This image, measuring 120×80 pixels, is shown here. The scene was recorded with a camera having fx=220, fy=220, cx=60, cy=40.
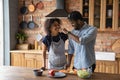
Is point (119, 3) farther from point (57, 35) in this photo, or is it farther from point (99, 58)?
point (57, 35)

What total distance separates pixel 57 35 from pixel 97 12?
1.97m

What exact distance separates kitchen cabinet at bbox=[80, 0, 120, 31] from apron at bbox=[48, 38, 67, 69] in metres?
1.89

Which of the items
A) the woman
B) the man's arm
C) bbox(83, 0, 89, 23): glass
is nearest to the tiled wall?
bbox(83, 0, 89, 23): glass

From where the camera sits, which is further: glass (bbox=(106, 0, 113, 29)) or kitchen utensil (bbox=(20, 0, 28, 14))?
kitchen utensil (bbox=(20, 0, 28, 14))

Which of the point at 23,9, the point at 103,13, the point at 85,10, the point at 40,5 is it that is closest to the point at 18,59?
the point at 23,9

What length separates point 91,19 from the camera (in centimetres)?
466

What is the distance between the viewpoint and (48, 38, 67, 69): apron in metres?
2.89

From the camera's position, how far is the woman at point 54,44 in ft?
9.50

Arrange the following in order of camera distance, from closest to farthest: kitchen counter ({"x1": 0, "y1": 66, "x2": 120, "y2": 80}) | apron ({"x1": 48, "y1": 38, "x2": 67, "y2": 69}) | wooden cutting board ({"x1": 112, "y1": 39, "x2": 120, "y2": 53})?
1. kitchen counter ({"x1": 0, "y1": 66, "x2": 120, "y2": 80})
2. apron ({"x1": 48, "y1": 38, "x2": 67, "y2": 69})
3. wooden cutting board ({"x1": 112, "y1": 39, "x2": 120, "y2": 53})

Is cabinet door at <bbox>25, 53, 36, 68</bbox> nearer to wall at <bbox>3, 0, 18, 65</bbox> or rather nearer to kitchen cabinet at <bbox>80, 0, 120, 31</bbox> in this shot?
wall at <bbox>3, 0, 18, 65</bbox>

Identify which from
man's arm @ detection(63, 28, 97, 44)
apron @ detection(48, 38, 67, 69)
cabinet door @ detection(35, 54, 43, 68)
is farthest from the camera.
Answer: cabinet door @ detection(35, 54, 43, 68)

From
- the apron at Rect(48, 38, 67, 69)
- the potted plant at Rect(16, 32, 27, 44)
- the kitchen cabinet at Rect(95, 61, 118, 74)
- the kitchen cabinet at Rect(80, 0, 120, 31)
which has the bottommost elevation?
the kitchen cabinet at Rect(95, 61, 118, 74)

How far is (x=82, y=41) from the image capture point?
2.67 meters

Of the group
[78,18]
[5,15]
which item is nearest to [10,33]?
[5,15]
